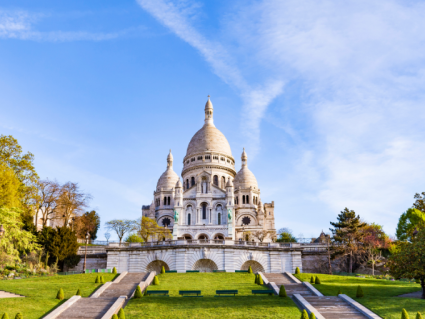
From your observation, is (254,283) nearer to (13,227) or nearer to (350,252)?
(350,252)

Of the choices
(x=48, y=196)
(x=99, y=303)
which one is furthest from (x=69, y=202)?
(x=99, y=303)

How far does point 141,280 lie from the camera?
125 feet

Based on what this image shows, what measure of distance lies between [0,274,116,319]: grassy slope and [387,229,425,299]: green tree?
2447cm

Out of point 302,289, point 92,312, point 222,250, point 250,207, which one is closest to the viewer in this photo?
point 92,312

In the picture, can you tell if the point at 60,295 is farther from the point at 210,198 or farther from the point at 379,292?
the point at 210,198

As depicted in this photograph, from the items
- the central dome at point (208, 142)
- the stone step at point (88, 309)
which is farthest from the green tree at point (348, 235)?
the central dome at point (208, 142)

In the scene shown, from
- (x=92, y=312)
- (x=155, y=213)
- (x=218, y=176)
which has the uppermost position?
(x=218, y=176)

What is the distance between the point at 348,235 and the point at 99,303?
114ft

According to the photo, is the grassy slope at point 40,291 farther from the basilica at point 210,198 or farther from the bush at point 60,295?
the basilica at point 210,198

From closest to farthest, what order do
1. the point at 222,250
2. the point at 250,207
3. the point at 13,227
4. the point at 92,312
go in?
the point at 92,312 < the point at 13,227 < the point at 222,250 < the point at 250,207

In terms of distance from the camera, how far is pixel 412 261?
109 feet

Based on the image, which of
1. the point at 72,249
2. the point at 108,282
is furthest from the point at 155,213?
the point at 108,282

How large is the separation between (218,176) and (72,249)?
43.8m

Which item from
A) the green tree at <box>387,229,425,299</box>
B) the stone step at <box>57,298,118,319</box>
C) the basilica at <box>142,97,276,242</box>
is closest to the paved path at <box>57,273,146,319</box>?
the stone step at <box>57,298,118,319</box>
